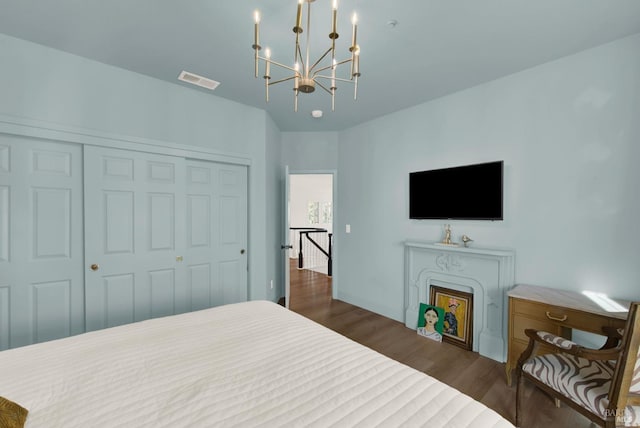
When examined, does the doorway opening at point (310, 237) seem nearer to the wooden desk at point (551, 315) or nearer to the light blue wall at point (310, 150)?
the light blue wall at point (310, 150)

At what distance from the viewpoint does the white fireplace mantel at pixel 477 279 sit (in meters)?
2.56

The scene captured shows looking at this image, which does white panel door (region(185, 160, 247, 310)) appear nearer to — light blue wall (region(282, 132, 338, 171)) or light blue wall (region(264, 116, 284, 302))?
light blue wall (region(264, 116, 284, 302))

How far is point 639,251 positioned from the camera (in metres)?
1.97

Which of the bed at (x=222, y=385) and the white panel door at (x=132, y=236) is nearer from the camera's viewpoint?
the bed at (x=222, y=385)

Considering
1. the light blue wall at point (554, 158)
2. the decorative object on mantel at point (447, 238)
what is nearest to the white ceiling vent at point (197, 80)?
the light blue wall at point (554, 158)

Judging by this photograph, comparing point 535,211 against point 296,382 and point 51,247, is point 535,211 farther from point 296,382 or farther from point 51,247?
point 51,247

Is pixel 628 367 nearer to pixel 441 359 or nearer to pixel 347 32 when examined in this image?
pixel 441 359

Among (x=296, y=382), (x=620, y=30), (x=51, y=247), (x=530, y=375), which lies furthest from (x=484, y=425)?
(x=51, y=247)

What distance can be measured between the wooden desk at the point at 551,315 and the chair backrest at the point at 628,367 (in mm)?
561

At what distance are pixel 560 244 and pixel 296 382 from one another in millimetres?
2472

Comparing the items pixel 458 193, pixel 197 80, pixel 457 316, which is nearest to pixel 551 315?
pixel 457 316

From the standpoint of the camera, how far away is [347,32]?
1.96 m

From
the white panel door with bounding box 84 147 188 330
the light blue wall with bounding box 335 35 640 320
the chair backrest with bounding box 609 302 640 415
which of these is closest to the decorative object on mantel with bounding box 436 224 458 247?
the light blue wall with bounding box 335 35 640 320

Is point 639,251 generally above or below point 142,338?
above
